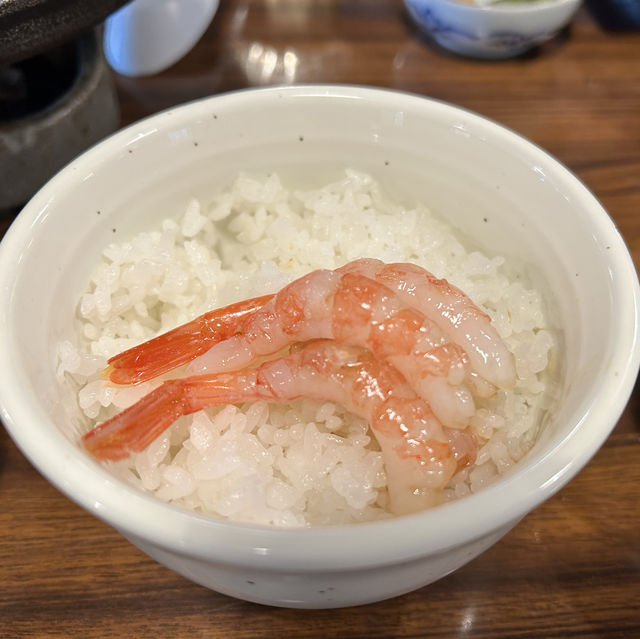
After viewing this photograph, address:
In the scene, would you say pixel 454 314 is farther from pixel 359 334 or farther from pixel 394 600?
pixel 394 600

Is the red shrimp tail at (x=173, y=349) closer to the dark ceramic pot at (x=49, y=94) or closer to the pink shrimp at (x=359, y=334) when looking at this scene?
the pink shrimp at (x=359, y=334)

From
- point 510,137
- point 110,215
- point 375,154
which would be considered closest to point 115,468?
point 110,215

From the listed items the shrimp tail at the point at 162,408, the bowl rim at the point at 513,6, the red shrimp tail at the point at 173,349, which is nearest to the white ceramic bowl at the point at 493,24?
the bowl rim at the point at 513,6

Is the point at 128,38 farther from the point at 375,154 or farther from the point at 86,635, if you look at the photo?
the point at 86,635

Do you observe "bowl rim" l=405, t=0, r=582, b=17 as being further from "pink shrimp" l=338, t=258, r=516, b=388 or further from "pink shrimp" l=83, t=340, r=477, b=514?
"pink shrimp" l=83, t=340, r=477, b=514

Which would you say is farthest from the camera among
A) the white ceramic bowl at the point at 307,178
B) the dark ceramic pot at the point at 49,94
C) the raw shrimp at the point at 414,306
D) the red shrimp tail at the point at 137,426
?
the dark ceramic pot at the point at 49,94

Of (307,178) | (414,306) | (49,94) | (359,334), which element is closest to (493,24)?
(307,178)

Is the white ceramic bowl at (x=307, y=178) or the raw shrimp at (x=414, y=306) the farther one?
the raw shrimp at (x=414, y=306)

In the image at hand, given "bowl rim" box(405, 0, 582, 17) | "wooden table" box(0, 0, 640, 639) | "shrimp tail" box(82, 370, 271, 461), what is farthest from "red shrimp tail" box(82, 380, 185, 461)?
"bowl rim" box(405, 0, 582, 17)
